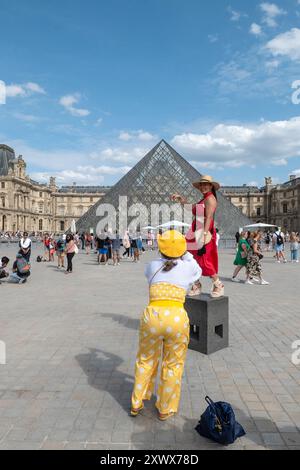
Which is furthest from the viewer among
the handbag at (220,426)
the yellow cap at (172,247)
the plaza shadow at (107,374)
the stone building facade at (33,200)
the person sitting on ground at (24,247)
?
the stone building facade at (33,200)

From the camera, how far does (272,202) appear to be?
85.6m

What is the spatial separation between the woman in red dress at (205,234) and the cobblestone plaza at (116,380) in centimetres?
103

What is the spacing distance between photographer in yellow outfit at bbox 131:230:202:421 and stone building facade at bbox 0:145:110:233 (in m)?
67.1

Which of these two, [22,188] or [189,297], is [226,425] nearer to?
[189,297]

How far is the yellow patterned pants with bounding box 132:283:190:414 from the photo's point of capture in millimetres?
2674

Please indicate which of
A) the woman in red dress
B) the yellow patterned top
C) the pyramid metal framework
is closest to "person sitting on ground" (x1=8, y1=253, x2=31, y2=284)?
the woman in red dress

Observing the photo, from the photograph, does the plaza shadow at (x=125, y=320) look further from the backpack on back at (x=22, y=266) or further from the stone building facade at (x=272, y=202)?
the stone building facade at (x=272, y=202)

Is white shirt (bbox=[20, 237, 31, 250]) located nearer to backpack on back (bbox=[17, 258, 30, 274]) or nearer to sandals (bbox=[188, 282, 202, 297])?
backpack on back (bbox=[17, 258, 30, 274])

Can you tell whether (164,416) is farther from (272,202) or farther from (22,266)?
(272,202)

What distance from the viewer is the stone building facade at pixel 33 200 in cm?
6806

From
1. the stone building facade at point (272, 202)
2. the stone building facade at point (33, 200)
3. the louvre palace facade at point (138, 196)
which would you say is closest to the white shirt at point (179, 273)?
the louvre palace facade at point (138, 196)

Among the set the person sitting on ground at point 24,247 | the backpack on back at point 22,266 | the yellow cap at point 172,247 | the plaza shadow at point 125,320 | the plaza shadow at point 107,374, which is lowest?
the plaza shadow at point 107,374

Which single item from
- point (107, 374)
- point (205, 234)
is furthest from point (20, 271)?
point (205, 234)
